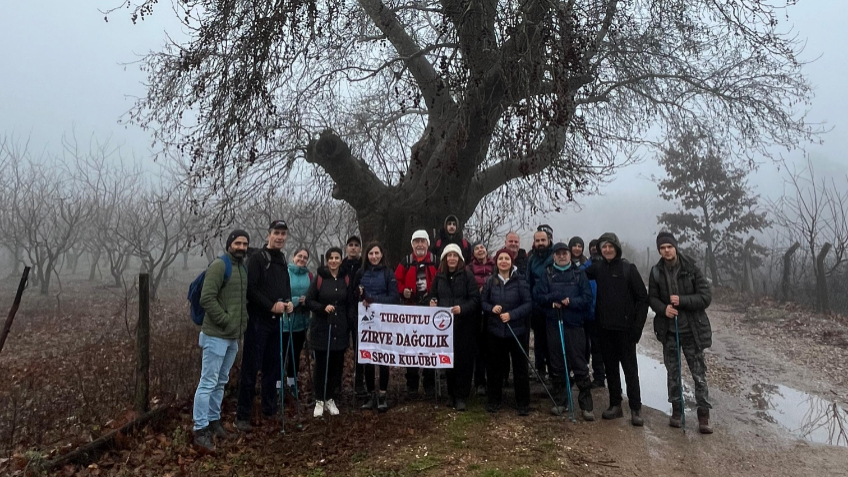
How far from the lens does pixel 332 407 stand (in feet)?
19.3

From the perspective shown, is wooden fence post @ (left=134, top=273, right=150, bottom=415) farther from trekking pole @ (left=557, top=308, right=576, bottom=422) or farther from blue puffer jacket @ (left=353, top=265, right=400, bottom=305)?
trekking pole @ (left=557, top=308, right=576, bottom=422)

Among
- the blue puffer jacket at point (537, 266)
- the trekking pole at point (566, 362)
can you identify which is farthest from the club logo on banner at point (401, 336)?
the trekking pole at point (566, 362)

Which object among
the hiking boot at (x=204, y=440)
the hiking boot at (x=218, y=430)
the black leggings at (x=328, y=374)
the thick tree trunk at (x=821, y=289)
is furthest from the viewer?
the thick tree trunk at (x=821, y=289)

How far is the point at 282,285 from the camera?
5648 mm

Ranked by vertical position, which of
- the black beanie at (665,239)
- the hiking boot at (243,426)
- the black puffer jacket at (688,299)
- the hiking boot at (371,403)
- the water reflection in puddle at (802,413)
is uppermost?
the black beanie at (665,239)

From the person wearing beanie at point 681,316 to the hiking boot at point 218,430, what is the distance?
4656 mm

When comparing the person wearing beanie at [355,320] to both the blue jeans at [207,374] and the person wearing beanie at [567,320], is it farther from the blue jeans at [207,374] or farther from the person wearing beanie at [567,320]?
the person wearing beanie at [567,320]

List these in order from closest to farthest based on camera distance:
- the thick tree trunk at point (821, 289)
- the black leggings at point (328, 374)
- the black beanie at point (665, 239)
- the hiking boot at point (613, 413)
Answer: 1. the black beanie at point (665, 239)
2. the hiking boot at point (613, 413)
3. the black leggings at point (328, 374)
4. the thick tree trunk at point (821, 289)

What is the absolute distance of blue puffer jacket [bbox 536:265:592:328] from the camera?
5.82 metres

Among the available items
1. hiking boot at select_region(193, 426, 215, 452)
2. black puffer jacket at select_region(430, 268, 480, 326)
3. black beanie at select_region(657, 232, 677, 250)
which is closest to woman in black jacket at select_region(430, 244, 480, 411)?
black puffer jacket at select_region(430, 268, 480, 326)

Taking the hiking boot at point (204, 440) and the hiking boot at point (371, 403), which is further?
the hiking boot at point (371, 403)

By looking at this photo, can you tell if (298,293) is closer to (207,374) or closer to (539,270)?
(207,374)

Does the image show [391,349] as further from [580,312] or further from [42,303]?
[42,303]

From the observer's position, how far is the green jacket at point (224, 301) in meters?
4.91
